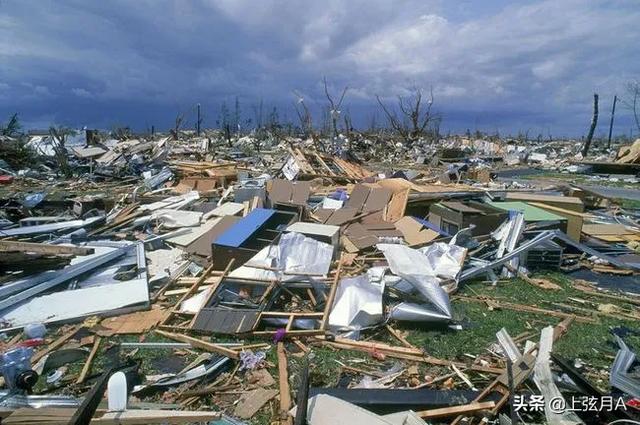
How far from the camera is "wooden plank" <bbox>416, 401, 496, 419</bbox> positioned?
296cm

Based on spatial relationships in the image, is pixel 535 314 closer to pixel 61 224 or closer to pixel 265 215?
pixel 265 215

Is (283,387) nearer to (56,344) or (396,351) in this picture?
(396,351)

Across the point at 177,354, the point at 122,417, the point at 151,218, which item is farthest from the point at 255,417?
the point at 151,218

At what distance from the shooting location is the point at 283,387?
3389mm

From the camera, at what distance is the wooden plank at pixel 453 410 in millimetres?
2961

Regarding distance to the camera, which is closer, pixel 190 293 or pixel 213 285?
pixel 190 293

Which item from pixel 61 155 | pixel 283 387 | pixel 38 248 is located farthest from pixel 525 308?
pixel 61 155

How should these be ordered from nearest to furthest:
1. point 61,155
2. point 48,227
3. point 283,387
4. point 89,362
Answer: point 283,387, point 89,362, point 48,227, point 61,155

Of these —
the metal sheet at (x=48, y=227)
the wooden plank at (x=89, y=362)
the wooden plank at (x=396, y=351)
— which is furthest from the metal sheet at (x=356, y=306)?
the metal sheet at (x=48, y=227)

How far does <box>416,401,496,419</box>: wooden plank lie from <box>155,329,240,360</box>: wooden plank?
1793mm

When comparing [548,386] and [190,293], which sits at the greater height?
[548,386]

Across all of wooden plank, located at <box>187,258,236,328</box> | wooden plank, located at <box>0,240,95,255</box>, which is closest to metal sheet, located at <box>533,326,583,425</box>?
wooden plank, located at <box>187,258,236,328</box>

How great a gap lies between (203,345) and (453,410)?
2.39m

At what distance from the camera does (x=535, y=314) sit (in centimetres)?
485
